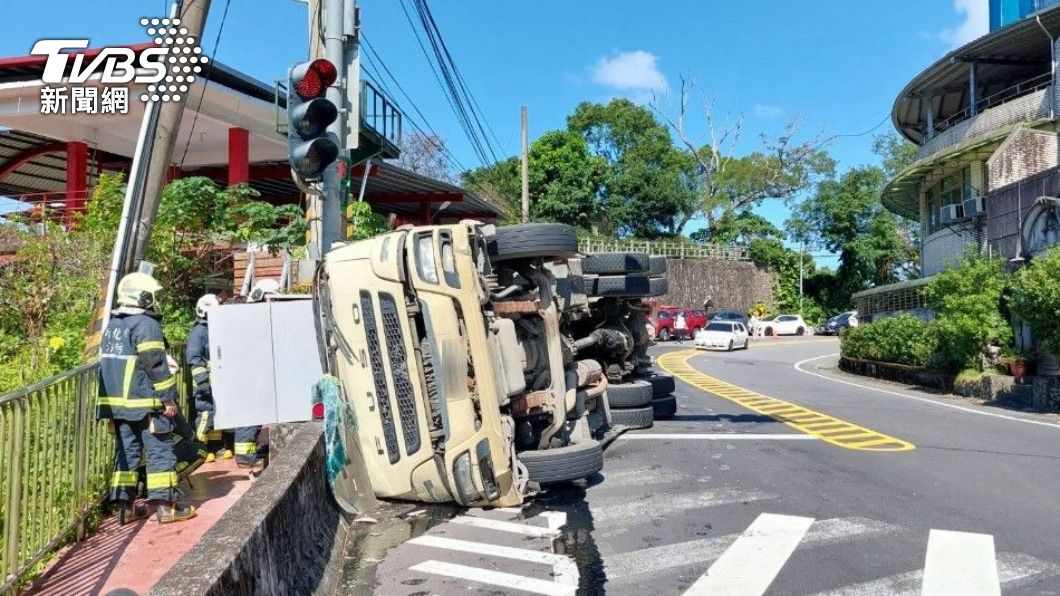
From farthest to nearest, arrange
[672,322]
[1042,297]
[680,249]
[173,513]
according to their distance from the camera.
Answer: [680,249]
[672,322]
[1042,297]
[173,513]

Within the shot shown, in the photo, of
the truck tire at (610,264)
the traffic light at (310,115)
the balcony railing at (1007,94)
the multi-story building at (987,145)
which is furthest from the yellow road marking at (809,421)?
the balcony railing at (1007,94)

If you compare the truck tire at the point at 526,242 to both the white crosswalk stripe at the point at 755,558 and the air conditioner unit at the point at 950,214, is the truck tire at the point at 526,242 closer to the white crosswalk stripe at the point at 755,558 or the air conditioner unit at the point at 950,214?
the white crosswalk stripe at the point at 755,558

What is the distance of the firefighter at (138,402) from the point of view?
5.57 metres

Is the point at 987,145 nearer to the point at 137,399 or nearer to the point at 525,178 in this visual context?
the point at 525,178

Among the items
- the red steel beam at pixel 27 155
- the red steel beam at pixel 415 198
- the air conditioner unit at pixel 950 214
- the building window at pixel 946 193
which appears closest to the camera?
the red steel beam at pixel 27 155

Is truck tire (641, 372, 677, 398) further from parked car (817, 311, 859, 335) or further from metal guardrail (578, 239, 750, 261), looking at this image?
parked car (817, 311, 859, 335)

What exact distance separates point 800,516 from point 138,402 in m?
4.97

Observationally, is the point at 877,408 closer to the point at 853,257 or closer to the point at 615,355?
the point at 615,355

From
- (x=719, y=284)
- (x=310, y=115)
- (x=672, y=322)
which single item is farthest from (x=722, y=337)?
(x=310, y=115)

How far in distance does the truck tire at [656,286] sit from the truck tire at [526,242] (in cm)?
370

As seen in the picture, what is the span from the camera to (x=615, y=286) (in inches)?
364

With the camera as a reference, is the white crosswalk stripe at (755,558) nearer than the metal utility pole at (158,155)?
Yes

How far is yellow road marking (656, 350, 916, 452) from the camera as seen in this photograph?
30.7ft

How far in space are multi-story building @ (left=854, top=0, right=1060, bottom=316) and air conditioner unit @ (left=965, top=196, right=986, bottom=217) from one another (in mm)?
35
